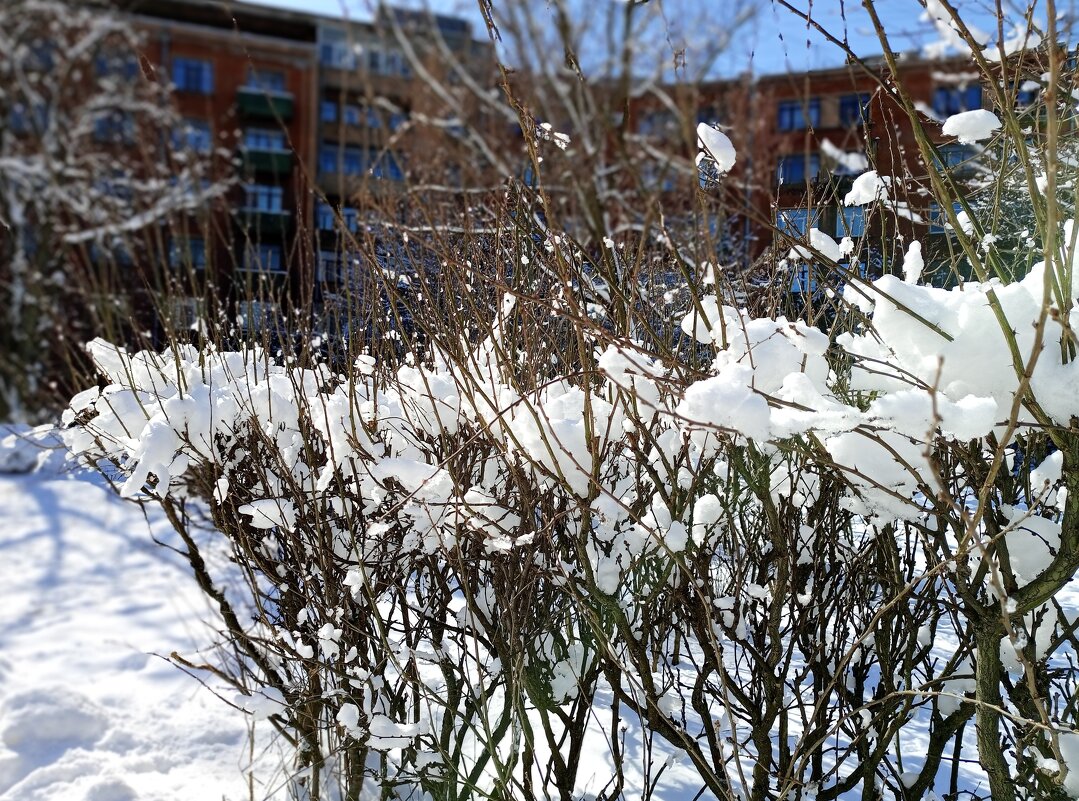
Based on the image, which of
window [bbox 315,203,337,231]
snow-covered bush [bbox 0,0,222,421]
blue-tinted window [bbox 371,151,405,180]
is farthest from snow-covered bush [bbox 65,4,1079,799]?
snow-covered bush [bbox 0,0,222,421]

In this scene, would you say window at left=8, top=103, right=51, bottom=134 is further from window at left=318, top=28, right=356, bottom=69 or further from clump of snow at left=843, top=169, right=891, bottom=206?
clump of snow at left=843, top=169, right=891, bottom=206

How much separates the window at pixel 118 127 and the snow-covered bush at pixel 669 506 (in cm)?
1699

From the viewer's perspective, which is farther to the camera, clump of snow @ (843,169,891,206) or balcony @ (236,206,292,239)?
balcony @ (236,206,292,239)

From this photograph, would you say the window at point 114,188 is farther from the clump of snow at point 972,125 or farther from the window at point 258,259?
the clump of snow at point 972,125

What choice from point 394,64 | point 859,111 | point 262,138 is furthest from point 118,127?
point 859,111

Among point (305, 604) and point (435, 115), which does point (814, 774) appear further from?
point (435, 115)

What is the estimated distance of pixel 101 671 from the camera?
5309mm

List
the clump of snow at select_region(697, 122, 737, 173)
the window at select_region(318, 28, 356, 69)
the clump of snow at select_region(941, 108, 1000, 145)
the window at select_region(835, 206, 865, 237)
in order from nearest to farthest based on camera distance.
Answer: the clump of snow at select_region(697, 122, 737, 173)
the clump of snow at select_region(941, 108, 1000, 145)
the window at select_region(835, 206, 865, 237)
the window at select_region(318, 28, 356, 69)

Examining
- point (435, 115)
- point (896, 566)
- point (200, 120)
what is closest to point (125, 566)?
point (896, 566)

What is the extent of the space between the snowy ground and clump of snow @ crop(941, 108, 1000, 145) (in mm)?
3309

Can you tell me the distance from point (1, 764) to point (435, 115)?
45.8 ft

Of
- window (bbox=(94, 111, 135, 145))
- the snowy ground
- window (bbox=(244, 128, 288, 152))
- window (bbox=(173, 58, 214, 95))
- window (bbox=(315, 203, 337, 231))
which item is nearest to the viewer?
the snowy ground

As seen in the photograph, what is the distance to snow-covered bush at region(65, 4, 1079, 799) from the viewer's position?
164cm

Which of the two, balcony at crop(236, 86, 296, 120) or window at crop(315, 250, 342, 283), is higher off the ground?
balcony at crop(236, 86, 296, 120)
